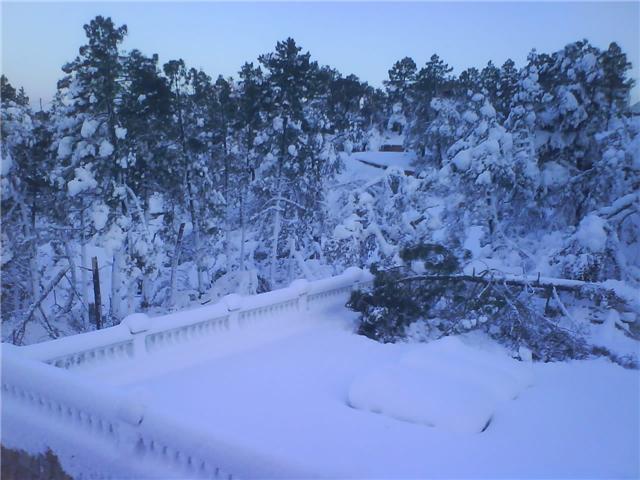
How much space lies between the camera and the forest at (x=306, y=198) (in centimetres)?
1021

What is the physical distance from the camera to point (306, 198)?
20.2 m

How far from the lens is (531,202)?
53.5 feet

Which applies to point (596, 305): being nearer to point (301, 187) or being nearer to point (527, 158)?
point (527, 158)

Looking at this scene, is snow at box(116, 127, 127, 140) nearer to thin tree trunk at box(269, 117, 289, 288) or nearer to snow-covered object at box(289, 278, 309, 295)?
thin tree trunk at box(269, 117, 289, 288)

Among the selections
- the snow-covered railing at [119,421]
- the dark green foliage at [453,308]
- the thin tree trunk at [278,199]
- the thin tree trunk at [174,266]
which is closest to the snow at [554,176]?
the dark green foliage at [453,308]

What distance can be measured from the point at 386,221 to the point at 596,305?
9.40 meters

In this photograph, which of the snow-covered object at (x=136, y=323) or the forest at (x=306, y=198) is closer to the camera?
the snow-covered object at (x=136, y=323)

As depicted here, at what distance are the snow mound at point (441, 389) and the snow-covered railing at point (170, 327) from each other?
297 cm

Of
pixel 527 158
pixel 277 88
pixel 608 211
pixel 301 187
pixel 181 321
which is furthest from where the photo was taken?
pixel 301 187

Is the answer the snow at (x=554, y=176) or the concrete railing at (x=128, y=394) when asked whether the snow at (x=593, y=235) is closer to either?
the snow at (x=554, y=176)

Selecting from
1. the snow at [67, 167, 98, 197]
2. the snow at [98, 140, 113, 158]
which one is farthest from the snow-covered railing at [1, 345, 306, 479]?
the snow at [98, 140, 113, 158]

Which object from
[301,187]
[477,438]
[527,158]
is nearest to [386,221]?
[301,187]

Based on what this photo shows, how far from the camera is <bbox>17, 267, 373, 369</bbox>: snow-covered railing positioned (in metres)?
6.10

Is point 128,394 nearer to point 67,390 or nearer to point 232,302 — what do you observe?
point 67,390
